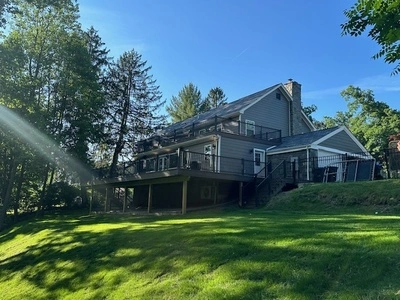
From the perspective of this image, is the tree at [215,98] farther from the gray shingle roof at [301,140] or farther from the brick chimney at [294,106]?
the gray shingle roof at [301,140]

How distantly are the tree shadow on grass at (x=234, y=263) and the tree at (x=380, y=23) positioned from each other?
2724 millimetres

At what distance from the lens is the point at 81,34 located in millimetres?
26344

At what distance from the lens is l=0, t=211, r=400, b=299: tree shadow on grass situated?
15.7 feet

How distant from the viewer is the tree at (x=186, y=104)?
2000 inches

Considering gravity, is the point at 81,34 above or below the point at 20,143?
above

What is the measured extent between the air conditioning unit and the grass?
32.6 feet

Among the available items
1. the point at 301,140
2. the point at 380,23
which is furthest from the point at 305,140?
the point at 380,23

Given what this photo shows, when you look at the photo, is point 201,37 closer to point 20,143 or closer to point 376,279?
point 20,143

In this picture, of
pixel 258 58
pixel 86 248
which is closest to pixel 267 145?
pixel 258 58

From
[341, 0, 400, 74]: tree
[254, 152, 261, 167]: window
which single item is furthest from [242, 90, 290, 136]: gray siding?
[341, 0, 400, 74]: tree

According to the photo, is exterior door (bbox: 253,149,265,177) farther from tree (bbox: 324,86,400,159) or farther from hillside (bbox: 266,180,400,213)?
tree (bbox: 324,86,400,159)

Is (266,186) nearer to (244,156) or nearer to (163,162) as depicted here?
(244,156)

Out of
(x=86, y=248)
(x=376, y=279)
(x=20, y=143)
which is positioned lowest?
(x=86, y=248)

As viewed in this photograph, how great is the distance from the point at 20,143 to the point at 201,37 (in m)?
12.1
